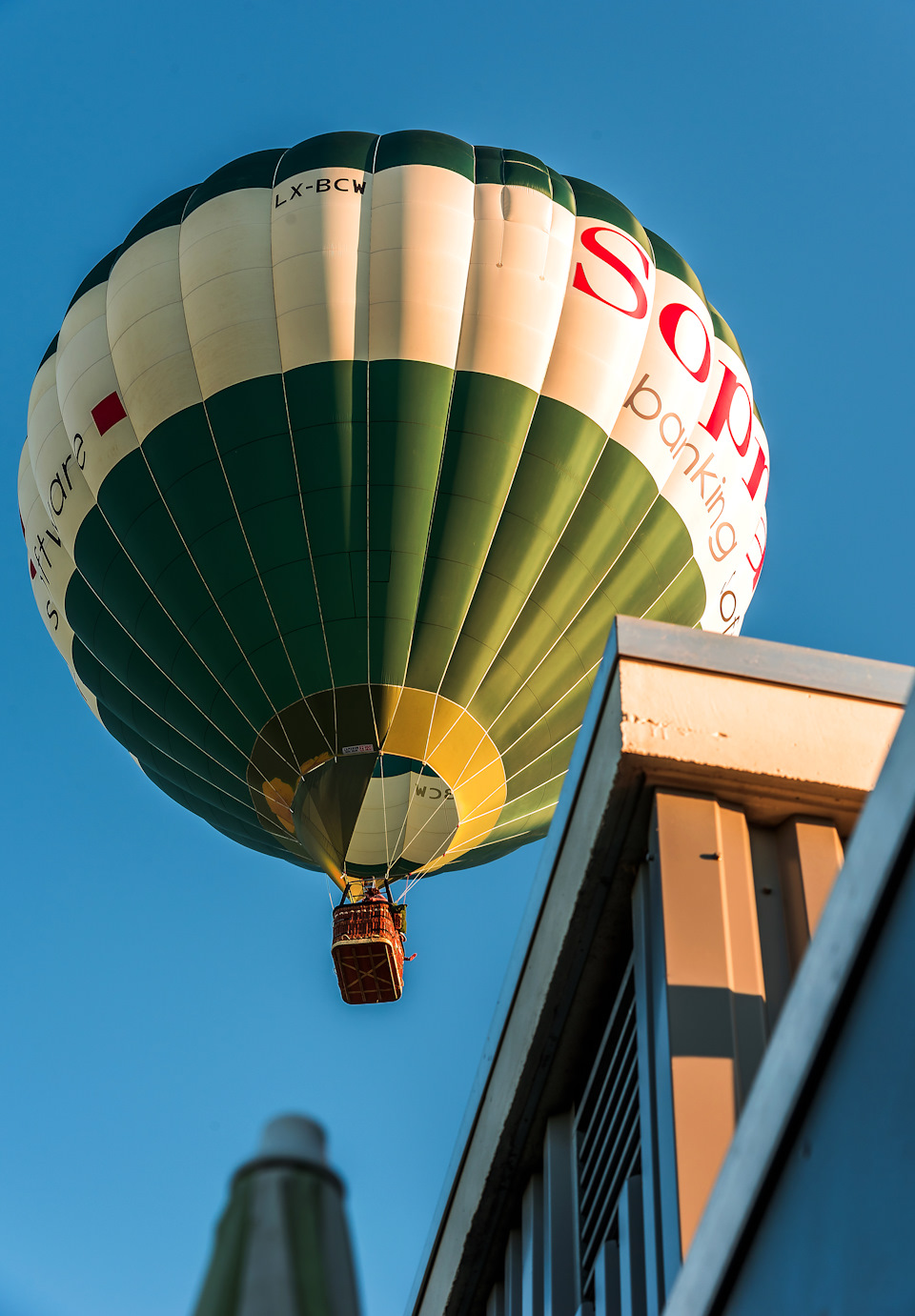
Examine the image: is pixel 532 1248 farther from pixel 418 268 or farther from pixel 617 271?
pixel 617 271

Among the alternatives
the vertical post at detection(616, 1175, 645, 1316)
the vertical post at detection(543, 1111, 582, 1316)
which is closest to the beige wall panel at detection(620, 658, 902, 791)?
the vertical post at detection(616, 1175, 645, 1316)

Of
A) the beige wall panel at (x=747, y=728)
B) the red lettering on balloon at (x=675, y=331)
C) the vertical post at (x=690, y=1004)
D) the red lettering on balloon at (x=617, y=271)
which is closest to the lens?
the vertical post at (x=690, y=1004)

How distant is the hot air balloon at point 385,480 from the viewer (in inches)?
603

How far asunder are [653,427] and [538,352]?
59.0 inches

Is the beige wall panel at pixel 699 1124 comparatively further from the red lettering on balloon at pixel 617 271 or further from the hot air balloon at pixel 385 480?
the red lettering on balloon at pixel 617 271

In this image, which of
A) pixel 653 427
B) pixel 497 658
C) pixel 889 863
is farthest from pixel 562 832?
pixel 653 427

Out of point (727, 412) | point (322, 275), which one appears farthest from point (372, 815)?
point (727, 412)

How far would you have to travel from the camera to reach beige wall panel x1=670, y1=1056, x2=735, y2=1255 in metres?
4.23

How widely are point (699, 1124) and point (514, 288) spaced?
40.9 ft

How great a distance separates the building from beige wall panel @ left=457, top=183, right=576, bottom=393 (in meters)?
10.1

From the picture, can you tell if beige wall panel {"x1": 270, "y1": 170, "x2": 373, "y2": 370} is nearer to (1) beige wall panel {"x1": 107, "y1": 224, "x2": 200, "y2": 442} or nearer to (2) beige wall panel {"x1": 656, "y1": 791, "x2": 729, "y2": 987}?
(1) beige wall panel {"x1": 107, "y1": 224, "x2": 200, "y2": 442}

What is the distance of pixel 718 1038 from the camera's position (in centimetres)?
459

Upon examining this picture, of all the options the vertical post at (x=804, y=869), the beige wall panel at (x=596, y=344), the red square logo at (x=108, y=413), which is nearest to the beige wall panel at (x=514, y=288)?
the beige wall panel at (x=596, y=344)

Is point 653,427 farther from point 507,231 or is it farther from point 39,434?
point 39,434
